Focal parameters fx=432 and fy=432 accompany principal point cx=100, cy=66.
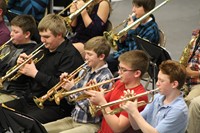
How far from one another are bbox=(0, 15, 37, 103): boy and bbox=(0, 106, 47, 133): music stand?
34.9 inches

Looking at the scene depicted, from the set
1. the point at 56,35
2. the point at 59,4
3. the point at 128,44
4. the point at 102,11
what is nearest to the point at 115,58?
the point at 128,44

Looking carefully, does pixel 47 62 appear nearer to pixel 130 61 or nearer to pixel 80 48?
pixel 80 48

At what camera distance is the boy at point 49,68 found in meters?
3.66

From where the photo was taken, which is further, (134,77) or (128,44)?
(128,44)

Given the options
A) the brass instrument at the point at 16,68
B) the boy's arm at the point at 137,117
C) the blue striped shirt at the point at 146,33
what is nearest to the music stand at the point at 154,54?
the blue striped shirt at the point at 146,33

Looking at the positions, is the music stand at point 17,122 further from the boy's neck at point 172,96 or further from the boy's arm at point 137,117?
the boy's neck at point 172,96

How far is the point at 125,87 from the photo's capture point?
316 cm

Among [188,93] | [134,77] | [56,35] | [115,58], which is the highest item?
[56,35]

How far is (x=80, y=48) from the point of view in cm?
438

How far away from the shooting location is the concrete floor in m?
6.37

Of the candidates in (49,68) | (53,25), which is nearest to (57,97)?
(49,68)

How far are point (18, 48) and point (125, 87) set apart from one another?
1454 mm

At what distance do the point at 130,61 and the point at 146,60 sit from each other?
13 cm

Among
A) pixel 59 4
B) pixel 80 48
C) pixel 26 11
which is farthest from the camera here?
pixel 59 4
